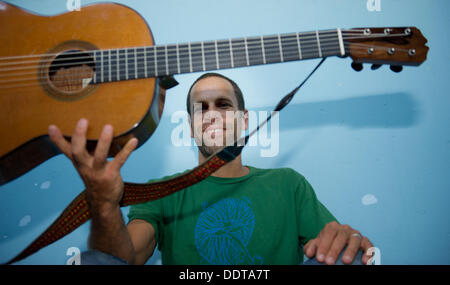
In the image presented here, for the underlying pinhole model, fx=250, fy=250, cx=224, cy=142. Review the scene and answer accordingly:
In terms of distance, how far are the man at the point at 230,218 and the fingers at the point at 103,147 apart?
0.20m

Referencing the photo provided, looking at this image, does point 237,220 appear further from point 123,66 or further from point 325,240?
point 123,66

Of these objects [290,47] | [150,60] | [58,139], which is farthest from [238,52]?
[58,139]

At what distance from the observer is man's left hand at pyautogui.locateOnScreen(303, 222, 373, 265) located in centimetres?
75

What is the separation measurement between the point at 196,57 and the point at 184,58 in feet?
0.12

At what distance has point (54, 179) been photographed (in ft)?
4.54

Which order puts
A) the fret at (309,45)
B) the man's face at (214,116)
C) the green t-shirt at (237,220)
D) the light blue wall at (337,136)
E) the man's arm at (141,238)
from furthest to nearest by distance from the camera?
the light blue wall at (337,136), the man's face at (214,116), the green t-shirt at (237,220), the man's arm at (141,238), the fret at (309,45)

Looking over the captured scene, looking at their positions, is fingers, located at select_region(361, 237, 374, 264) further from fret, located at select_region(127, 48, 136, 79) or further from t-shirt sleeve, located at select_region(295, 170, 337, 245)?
fret, located at select_region(127, 48, 136, 79)

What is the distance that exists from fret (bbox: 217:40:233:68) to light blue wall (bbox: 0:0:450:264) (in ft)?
2.12

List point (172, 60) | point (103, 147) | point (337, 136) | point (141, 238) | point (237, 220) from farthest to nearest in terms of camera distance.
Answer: point (337, 136)
point (237, 220)
point (141, 238)
point (172, 60)
point (103, 147)

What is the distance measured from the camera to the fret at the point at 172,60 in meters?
0.77

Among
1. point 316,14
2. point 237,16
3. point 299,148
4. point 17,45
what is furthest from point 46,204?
point 316,14

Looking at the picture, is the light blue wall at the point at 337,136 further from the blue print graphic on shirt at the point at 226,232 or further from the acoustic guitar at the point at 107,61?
the acoustic guitar at the point at 107,61

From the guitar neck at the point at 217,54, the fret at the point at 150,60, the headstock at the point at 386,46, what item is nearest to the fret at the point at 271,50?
the guitar neck at the point at 217,54

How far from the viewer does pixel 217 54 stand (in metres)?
0.79
